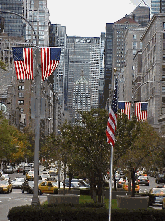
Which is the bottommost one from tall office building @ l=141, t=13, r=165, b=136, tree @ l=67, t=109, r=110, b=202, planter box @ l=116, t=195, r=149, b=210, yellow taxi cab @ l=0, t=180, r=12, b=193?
planter box @ l=116, t=195, r=149, b=210

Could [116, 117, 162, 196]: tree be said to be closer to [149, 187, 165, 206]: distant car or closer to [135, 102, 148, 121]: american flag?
[149, 187, 165, 206]: distant car

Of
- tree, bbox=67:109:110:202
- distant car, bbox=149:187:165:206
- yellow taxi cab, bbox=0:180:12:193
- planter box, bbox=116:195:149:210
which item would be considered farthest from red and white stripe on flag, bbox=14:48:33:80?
yellow taxi cab, bbox=0:180:12:193

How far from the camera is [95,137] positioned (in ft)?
91.0

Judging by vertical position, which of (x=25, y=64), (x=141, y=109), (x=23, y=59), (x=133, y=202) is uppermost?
(x=141, y=109)

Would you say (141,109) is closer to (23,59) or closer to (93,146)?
(93,146)

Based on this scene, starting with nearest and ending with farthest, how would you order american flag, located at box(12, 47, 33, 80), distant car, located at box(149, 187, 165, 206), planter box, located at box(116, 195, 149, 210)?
american flag, located at box(12, 47, 33, 80) < planter box, located at box(116, 195, 149, 210) < distant car, located at box(149, 187, 165, 206)

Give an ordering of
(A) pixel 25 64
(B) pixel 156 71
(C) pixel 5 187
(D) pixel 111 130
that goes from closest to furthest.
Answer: (D) pixel 111 130
(A) pixel 25 64
(C) pixel 5 187
(B) pixel 156 71

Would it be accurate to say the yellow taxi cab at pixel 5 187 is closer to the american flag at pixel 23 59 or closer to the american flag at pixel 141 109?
the american flag at pixel 141 109

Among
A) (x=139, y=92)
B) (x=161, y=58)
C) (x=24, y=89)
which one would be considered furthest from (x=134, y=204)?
(x=24, y=89)

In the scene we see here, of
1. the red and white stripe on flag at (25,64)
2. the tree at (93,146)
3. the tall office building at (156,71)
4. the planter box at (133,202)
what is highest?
the tall office building at (156,71)

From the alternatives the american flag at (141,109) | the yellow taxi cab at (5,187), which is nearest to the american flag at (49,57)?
the american flag at (141,109)

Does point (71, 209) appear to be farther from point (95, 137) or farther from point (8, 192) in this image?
point (8, 192)

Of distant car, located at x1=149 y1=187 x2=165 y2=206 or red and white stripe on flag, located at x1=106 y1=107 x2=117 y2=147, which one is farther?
distant car, located at x1=149 y1=187 x2=165 y2=206

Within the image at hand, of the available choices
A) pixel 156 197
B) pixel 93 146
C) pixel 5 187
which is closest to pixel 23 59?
pixel 93 146
